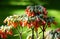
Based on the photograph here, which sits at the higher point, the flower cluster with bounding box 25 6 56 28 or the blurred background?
the flower cluster with bounding box 25 6 56 28

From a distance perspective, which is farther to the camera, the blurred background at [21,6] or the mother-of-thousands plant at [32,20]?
the blurred background at [21,6]

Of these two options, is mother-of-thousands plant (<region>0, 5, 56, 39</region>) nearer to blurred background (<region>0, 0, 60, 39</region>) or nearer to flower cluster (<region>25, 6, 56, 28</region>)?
flower cluster (<region>25, 6, 56, 28</region>)

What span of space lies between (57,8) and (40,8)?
10.3 feet

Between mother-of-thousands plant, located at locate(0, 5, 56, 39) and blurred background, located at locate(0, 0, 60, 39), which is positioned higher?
mother-of-thousands plant, located at locate(0, 5, 56, 39)

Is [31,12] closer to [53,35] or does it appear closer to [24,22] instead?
[24,22]

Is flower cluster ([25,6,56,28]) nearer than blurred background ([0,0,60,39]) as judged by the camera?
Yes

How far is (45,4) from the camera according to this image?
226 inches

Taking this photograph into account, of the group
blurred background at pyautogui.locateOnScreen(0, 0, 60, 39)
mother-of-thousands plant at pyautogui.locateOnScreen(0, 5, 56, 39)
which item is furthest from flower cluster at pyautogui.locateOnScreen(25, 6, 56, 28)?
blurred background at pyautogui.locateOnScreen(0, 0, 60, 39)

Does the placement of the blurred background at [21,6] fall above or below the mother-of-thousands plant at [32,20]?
below

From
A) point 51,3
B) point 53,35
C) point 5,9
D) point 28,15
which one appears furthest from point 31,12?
point 51,3

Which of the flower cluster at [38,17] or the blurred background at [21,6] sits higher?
the flower cluster at [38,17]

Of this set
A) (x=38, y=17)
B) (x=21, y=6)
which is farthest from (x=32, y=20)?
(x=21, y=6)

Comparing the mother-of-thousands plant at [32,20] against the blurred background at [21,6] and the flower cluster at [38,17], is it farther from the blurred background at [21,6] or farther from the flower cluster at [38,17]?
the blurred background at [21,6]

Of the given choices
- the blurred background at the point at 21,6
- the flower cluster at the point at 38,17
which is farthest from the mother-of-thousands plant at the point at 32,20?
the blurred background at the point at 21,6
